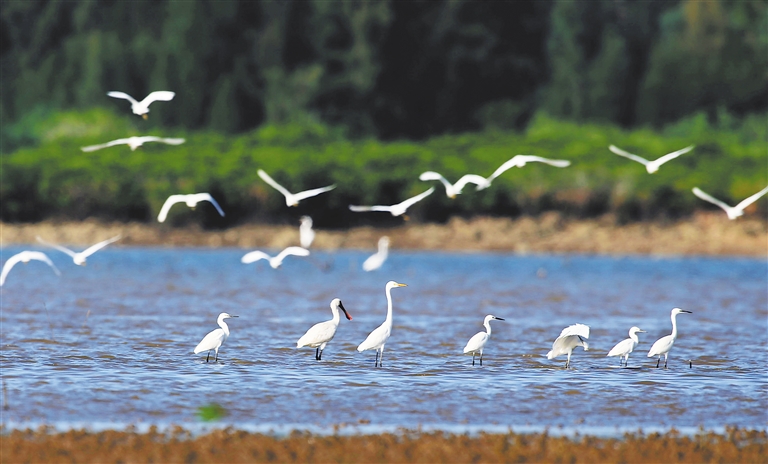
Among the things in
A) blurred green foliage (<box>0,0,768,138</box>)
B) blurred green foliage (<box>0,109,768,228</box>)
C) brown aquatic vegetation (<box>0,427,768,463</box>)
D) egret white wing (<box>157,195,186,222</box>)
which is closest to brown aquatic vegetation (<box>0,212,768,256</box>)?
blurred green foliage (<box>0,109,768,228</box>)

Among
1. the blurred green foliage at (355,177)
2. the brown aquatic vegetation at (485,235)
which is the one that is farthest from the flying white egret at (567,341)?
the blurred green foliage at (355,177)

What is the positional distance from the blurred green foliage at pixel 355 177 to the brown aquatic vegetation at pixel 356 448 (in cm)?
4458

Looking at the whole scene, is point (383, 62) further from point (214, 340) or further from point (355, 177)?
point (214, 340)

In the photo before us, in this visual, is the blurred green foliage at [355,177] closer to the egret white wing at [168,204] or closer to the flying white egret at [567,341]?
the egret white wing at [168,204]

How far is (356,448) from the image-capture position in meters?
12.6

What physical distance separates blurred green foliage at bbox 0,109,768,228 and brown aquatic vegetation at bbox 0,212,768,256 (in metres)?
0.71

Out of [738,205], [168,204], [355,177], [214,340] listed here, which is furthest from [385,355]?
[355,177]

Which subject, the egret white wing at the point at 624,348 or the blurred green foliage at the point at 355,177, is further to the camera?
the blurred green foliage at the point at 355,177

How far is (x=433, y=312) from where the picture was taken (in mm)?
30969

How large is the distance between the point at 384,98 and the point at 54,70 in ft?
64.4

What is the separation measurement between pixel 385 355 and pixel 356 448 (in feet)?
27.7

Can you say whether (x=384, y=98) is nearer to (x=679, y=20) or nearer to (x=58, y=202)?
(x=679, y=20)

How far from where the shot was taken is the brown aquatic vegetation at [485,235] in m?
56.7

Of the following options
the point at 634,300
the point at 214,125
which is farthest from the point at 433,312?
the point at 214,125
